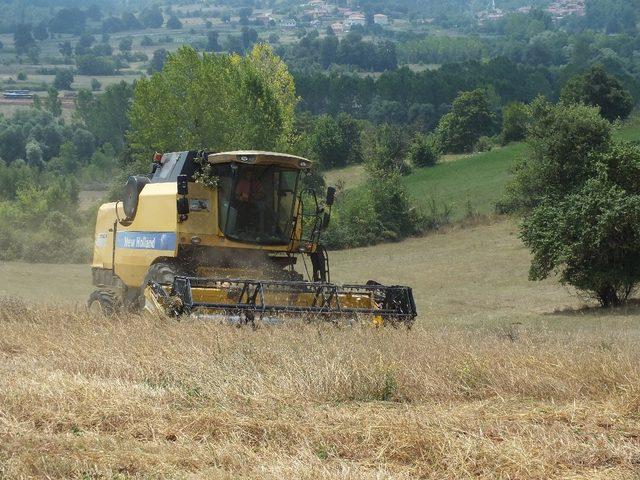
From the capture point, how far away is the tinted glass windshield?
15.4 m

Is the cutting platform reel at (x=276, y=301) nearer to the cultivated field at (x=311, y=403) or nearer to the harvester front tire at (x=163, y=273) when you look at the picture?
the harvester front tire at (x=163, y=273)

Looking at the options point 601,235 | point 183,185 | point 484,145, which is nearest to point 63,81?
point 484,145

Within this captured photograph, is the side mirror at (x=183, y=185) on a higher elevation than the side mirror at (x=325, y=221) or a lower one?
higher

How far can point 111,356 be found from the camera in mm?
9891

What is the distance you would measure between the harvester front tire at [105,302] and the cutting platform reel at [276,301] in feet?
6.47

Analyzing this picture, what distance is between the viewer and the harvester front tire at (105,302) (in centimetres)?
1608

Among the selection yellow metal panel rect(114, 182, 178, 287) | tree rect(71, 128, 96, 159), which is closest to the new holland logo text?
yellow metal panel rect(114, 182, 178, 287)

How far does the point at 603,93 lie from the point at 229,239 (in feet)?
221

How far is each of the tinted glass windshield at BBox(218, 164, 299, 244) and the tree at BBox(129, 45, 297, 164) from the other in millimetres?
38647

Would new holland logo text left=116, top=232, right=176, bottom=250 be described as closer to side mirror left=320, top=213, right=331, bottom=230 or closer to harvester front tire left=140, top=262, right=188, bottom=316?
harvester front tire left=140, top=262, right=188, bottom=316

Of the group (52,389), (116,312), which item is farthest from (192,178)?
(52,389)

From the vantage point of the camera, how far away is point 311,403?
8.04m

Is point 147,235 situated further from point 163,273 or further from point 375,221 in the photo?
point 375,221

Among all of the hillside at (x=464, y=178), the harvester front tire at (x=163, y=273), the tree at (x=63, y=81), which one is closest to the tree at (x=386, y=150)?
the hillside at (x=464, y=178)
